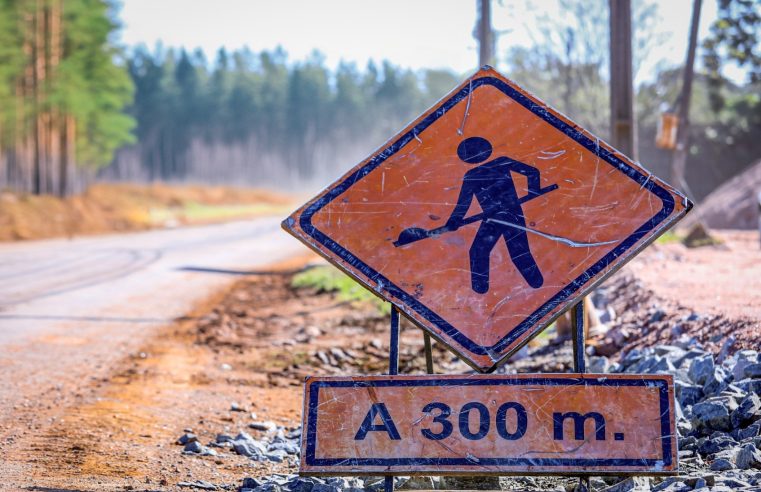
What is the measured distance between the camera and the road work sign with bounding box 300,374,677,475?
11.2ft

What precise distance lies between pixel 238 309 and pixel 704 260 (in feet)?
23.0

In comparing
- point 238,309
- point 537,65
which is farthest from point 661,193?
point 537,65

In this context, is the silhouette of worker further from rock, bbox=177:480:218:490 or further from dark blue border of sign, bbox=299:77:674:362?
rock, bbox=177:480:218:490

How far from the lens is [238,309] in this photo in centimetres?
1264

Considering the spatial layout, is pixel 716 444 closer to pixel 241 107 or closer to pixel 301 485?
pixel 301 485

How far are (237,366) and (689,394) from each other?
182 inches

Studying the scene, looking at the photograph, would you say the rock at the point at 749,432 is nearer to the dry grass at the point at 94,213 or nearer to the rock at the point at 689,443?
the rock at the point at 689,443

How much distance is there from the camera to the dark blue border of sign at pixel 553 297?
3586 mm

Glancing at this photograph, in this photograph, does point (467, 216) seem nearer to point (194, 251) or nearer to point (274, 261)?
point (274, 261)

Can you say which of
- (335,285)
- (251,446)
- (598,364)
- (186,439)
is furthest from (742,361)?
(335,285)

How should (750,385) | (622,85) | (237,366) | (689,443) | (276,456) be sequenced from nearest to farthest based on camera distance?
1. (689,443)
2. (750,385)
3. (276,456)
4. (237,366)
5. (622,85)

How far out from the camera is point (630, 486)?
395cm

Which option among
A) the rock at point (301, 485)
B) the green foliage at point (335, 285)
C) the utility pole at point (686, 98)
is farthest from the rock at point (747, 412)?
the utility pole at point (686, 98)

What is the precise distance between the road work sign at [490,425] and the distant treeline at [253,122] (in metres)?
107
